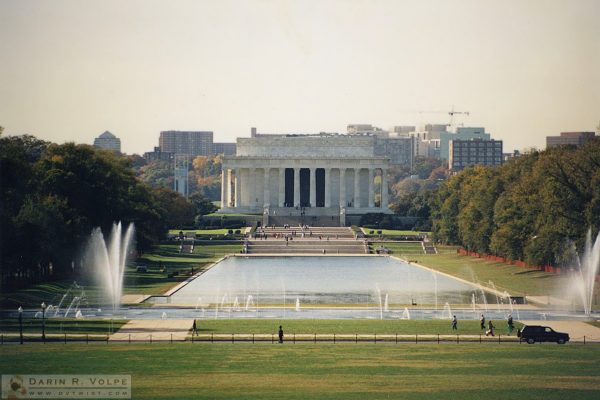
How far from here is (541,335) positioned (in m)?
59.9

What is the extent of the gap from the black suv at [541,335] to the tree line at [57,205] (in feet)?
116

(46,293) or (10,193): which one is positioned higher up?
(10,193)

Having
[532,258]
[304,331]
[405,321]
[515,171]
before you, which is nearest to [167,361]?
[304,331]

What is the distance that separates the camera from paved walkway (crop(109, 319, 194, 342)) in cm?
6009

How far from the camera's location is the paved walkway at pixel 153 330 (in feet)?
197

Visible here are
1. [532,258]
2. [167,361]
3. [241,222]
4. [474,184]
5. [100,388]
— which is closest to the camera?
[100,388]

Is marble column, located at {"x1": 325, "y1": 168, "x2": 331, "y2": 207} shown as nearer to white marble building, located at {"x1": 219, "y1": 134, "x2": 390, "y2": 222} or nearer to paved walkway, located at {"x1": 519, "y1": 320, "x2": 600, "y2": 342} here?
white marble building, located at {"x1": 219, "y1": 134, "x2": 390, "y2": 222}

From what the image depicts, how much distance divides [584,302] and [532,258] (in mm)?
20140

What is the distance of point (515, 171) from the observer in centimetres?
12094

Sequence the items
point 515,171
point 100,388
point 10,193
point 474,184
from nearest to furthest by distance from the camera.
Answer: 1. point 100,388
2. point 10,193
3. point 515,171
4. point 474,184

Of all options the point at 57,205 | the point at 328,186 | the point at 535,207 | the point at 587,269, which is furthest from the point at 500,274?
the point at 328,186

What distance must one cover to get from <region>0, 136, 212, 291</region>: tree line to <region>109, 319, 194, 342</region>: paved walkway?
17.5 meters

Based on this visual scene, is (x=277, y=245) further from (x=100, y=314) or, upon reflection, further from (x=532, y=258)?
(x=100, y=314)

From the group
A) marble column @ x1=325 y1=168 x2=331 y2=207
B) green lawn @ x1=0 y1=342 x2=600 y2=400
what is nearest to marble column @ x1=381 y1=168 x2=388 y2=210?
marble column @ x1=325 y1=168 x2=331 y2=207
